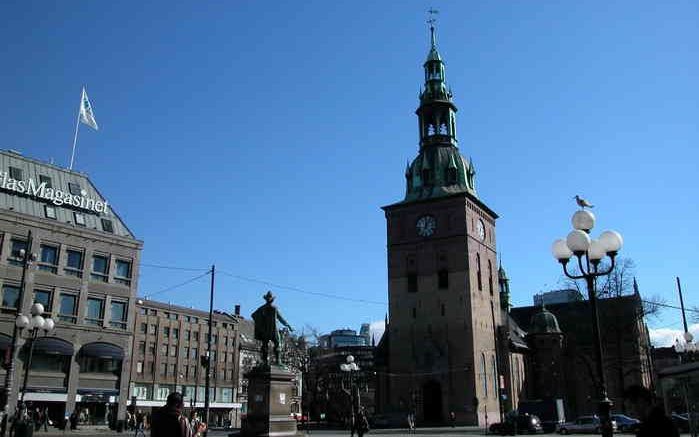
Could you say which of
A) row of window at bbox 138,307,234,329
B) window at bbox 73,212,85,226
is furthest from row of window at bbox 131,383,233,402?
window at bbox 73,212,85,226

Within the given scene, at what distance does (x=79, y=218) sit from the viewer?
45.9 metres

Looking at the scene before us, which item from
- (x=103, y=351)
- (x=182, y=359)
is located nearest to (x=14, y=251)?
(x=103, y=351)

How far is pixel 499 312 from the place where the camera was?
70125 millimetres

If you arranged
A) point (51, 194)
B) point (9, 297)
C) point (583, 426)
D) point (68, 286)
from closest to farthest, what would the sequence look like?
point (9, 297)
point (68, 286)
point (51, 194)
point (583, 426)

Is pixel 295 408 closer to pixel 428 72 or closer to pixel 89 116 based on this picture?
pixel 428 72

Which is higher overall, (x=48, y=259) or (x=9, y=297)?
(x=48, y=259)

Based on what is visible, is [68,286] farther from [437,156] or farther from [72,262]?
[437,156]

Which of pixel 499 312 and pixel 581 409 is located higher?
pixel 499 312

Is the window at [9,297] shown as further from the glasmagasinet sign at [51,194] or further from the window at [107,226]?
the window at [107,226]

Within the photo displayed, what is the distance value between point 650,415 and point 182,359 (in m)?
88.7

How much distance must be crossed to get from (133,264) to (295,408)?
71674 mm

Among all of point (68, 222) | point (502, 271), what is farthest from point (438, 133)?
point (68, 222)

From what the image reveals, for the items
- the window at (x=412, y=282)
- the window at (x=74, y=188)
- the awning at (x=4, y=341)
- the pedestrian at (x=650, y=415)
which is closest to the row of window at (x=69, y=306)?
the awning at (x=4, y=341)

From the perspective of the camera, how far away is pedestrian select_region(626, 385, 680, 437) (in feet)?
24.2
